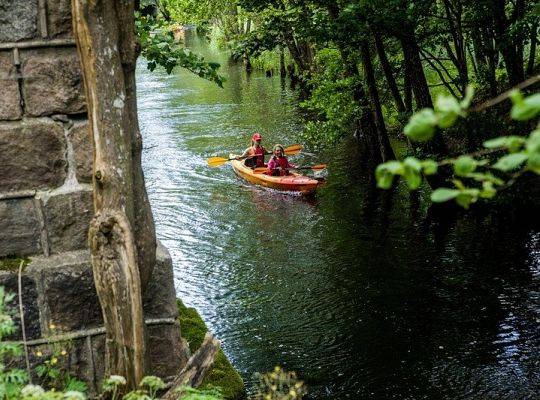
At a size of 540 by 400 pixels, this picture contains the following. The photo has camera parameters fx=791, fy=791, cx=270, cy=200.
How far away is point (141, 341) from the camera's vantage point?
3145 millimetres

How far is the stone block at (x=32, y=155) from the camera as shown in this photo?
3125 mm

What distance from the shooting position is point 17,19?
3055mm

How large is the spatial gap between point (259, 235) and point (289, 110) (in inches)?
491

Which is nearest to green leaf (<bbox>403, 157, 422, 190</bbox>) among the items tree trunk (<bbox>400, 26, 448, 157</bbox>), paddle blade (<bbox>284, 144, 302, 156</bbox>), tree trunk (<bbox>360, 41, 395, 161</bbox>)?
tree trunk (<bbox>400, 26, 448, 157</bbox>)

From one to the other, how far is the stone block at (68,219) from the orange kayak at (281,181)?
12685mm

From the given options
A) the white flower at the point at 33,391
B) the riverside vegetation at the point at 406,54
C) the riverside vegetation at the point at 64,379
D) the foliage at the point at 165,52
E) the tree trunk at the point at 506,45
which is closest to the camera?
the white flower at the point at 33,391

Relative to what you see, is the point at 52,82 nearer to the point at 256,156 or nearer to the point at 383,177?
the point at 383,177

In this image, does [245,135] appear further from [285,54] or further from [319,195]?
[285,54]

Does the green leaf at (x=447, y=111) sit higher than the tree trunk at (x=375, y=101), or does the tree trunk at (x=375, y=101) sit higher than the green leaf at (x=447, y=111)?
the green leaf at (x=447, y=111)

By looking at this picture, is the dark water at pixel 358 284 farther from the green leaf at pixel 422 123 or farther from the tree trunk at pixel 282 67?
the tree trunk at pixel 282 67

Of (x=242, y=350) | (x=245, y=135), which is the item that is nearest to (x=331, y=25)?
(x=242, y=350)

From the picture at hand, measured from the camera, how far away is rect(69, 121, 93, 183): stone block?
3.18 metres

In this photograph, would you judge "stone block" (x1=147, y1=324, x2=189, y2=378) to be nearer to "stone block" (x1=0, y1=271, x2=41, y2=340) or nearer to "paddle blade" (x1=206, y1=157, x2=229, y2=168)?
"stone block" (x1=0, y1=271, x2=41, y2=340)

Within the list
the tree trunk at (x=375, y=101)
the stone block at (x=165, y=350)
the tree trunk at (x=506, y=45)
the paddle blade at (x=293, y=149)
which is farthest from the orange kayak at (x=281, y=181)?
the stone block at (x=165, y=350)
